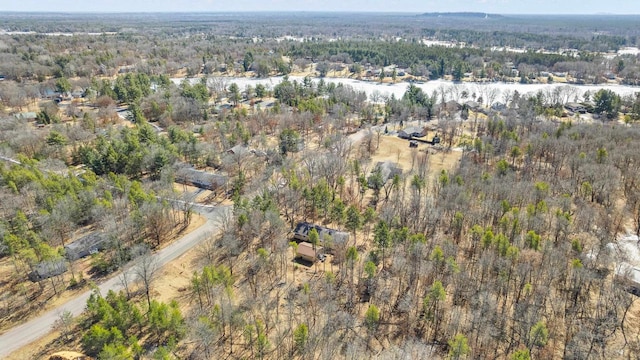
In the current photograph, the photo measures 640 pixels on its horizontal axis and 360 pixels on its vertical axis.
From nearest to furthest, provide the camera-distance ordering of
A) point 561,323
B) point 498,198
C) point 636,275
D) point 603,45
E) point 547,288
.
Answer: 1. point 561,323
2. point 547,288
3. point 636,275
4. point 498,198
5. point 603,45

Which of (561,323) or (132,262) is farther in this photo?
(132,262)

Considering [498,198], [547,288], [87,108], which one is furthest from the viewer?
[87,108]

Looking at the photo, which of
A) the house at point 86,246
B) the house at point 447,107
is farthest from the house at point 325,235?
the house at point 447,107

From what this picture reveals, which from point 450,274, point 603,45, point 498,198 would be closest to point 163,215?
point 450,274

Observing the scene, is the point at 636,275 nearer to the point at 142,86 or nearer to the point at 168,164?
the point at 168,164

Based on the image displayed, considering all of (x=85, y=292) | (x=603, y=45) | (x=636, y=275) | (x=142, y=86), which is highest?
(x=603, y=45)

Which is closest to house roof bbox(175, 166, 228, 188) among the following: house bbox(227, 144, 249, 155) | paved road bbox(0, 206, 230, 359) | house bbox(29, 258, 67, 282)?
house bbox(227, 144, 249, 155)

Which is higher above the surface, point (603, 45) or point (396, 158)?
point (603, 45)
